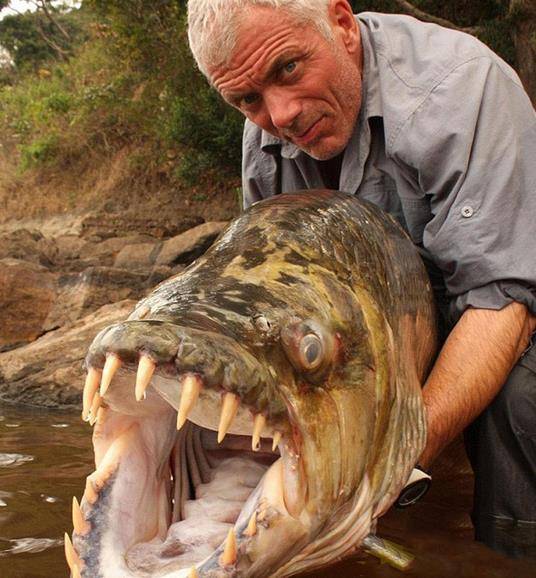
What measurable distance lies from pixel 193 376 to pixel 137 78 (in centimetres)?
1625

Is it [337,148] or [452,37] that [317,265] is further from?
[452,37]

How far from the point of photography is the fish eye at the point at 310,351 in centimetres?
190

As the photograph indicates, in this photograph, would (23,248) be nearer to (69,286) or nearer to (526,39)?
(69,286)

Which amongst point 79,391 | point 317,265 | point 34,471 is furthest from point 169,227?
point 317,265

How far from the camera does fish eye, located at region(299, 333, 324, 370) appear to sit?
190 cm

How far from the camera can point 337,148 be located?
3.23 meters

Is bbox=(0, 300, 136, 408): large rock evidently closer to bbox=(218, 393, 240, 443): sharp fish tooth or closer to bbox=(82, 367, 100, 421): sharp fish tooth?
bbox=(82, 367, 100, 421): sharp fish tooth

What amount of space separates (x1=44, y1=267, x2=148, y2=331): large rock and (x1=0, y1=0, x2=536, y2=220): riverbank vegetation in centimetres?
431

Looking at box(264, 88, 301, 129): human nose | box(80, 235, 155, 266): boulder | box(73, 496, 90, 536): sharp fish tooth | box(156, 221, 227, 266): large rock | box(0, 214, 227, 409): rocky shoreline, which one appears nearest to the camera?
box(73, 496, 90, 536): sharp fish tooth

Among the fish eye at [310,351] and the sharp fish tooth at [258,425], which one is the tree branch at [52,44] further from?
the sharp fish tooth at [258,425]

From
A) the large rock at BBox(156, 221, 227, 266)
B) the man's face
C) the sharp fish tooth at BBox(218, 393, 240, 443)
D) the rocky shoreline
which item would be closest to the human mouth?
the man's face

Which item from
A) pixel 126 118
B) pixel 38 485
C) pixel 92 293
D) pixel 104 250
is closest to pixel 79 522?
pixel 38 485

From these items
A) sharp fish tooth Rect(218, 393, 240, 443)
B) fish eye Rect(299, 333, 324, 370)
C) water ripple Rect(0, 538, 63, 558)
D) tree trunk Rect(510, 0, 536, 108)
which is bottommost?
water ripple Rect(0, 538, 63, 558)

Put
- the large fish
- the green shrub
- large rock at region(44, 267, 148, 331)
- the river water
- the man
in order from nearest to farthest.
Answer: the large fish → the river water → the man → large rock at region(44, 267, 148, 331) → the green shrub
